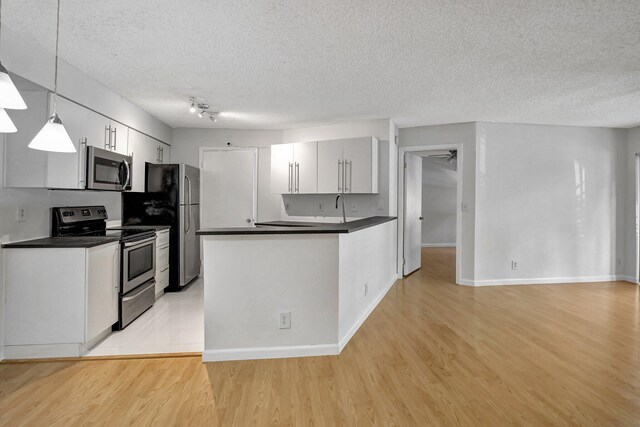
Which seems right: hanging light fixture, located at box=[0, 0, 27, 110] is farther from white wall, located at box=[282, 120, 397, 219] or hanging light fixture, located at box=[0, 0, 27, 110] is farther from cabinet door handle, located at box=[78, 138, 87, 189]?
white wall, located at box=[282, 120, 397, 219]

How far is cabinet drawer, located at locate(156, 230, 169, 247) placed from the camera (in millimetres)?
4188

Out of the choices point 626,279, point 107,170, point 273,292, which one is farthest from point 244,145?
Answer: point 626,279

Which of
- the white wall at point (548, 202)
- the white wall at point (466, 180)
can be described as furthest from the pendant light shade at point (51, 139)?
the white wall at point (548, 202)

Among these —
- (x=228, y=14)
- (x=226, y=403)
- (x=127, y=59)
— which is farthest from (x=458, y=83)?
(x=226, y=403)

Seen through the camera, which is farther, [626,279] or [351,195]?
[626,279]

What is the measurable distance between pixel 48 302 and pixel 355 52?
3009 millimetres

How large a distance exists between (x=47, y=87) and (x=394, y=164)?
13.3 feet

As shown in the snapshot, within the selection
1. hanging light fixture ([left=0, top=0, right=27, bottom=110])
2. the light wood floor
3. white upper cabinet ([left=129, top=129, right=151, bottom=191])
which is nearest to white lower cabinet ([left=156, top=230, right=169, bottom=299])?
white upper cabinet ([left=129, top=129, right=151, bottom=191])

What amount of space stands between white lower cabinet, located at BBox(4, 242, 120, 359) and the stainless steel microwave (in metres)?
0.80

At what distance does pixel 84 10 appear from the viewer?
2148 mm

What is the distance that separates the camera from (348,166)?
15.9 ft

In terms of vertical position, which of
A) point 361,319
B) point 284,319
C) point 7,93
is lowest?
point 361,319

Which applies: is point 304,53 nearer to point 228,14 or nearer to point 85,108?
point 228,14

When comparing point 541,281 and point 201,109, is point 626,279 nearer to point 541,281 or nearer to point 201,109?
point 541,281
